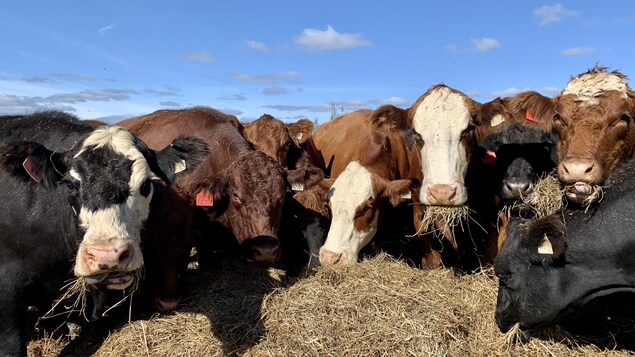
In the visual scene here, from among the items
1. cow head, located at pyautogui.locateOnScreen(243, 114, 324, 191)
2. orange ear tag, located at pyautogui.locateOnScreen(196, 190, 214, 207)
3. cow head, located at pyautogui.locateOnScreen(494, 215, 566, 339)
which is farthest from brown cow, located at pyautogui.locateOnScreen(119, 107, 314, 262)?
cow head, located at pyautogui.locateOnScreen(494, 215, 566, 339)

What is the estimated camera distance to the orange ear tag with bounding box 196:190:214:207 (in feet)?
18.6

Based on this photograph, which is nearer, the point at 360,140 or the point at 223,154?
the point at 223,154

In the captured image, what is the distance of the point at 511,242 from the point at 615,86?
1788 mm

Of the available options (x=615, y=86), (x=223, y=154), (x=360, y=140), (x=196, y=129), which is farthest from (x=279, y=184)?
(x=615, y=86)

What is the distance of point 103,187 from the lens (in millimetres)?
4047

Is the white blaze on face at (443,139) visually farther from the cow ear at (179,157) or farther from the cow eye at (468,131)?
the cow ear at (179,157)

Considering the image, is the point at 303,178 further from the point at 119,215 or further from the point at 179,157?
the point at 119,215

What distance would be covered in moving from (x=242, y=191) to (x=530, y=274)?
2.91 m

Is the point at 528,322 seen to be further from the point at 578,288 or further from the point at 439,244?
the point at 439,244

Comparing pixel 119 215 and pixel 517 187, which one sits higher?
pixel 517 187

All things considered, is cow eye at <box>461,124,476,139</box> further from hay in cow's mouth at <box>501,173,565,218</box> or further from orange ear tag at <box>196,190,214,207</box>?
orange ear tag at <box>196,190,214,207</box>

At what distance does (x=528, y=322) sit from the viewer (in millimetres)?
4598

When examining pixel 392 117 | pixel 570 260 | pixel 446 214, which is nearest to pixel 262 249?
pixel 446 214

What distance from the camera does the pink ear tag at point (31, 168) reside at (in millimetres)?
4285
